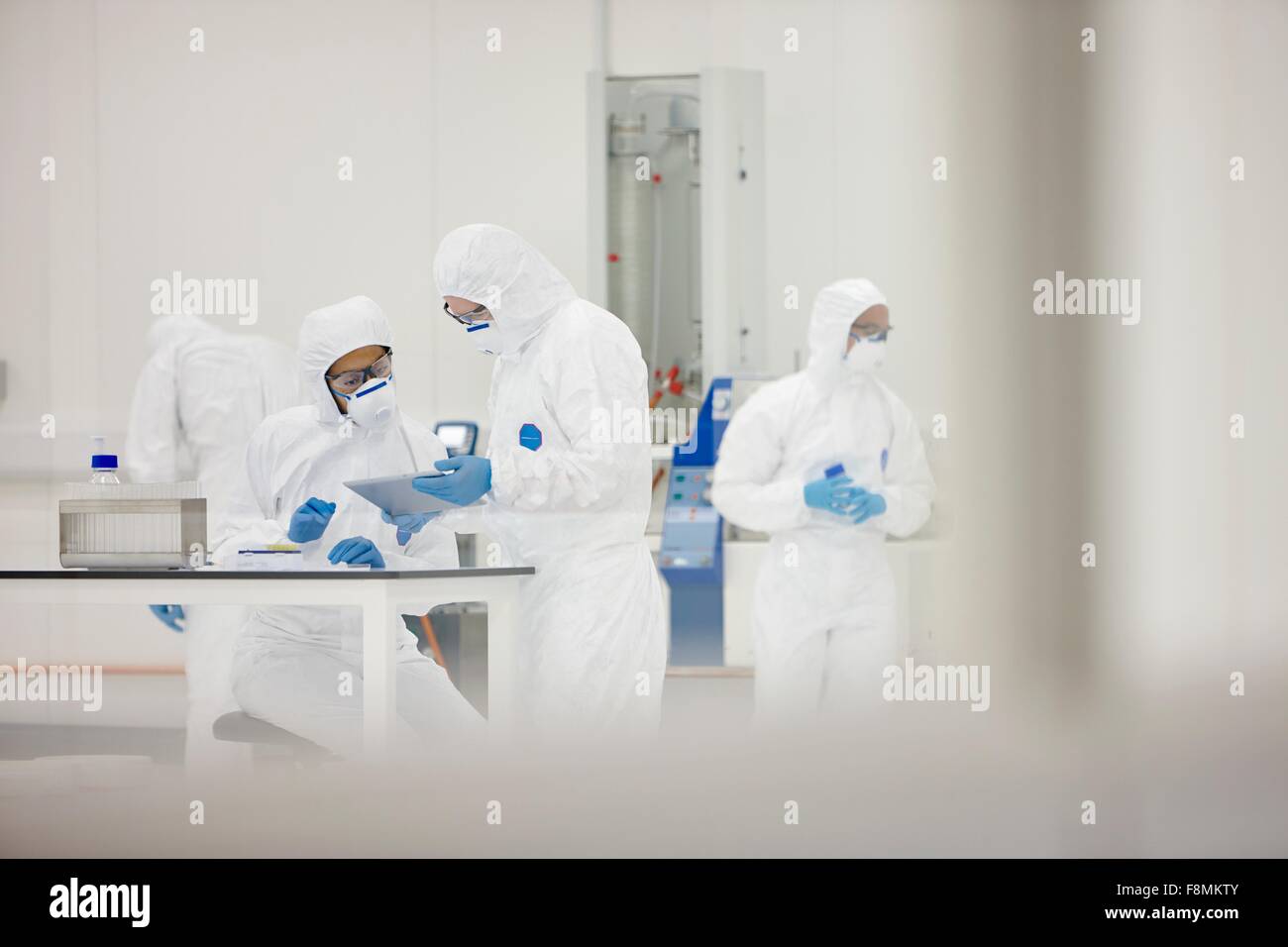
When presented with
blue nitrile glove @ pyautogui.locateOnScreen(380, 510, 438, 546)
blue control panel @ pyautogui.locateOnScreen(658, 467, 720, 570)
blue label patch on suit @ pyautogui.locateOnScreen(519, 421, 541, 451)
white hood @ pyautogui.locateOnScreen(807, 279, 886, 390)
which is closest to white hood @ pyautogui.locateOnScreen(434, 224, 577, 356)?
blue label patch on suit @ pyautogui.locateOnScreen(519, 421, 541, 451)

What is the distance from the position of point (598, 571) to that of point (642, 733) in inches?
13.1

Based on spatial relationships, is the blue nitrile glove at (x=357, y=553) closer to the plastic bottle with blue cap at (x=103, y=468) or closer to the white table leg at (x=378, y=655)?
the white table leg at (x=378, y=655)

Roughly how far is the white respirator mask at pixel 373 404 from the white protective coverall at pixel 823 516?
0.91 metres

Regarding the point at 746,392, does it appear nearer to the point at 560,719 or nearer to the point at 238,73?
the point at 560,719

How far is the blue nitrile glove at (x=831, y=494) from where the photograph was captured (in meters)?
3.14

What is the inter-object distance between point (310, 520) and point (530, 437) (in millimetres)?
508

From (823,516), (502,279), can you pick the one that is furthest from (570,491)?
(823,516)

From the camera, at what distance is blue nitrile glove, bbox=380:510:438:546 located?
2.78m

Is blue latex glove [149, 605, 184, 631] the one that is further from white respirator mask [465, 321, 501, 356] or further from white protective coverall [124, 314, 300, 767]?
white respirator mask [465, 321, 501, 356]

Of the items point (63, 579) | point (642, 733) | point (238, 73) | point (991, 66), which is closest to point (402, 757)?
point (642, 733)

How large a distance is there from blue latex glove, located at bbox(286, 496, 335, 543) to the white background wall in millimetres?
484

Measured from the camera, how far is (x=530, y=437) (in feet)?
8.65

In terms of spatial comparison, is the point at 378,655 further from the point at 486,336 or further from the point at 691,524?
the point at 691,524
